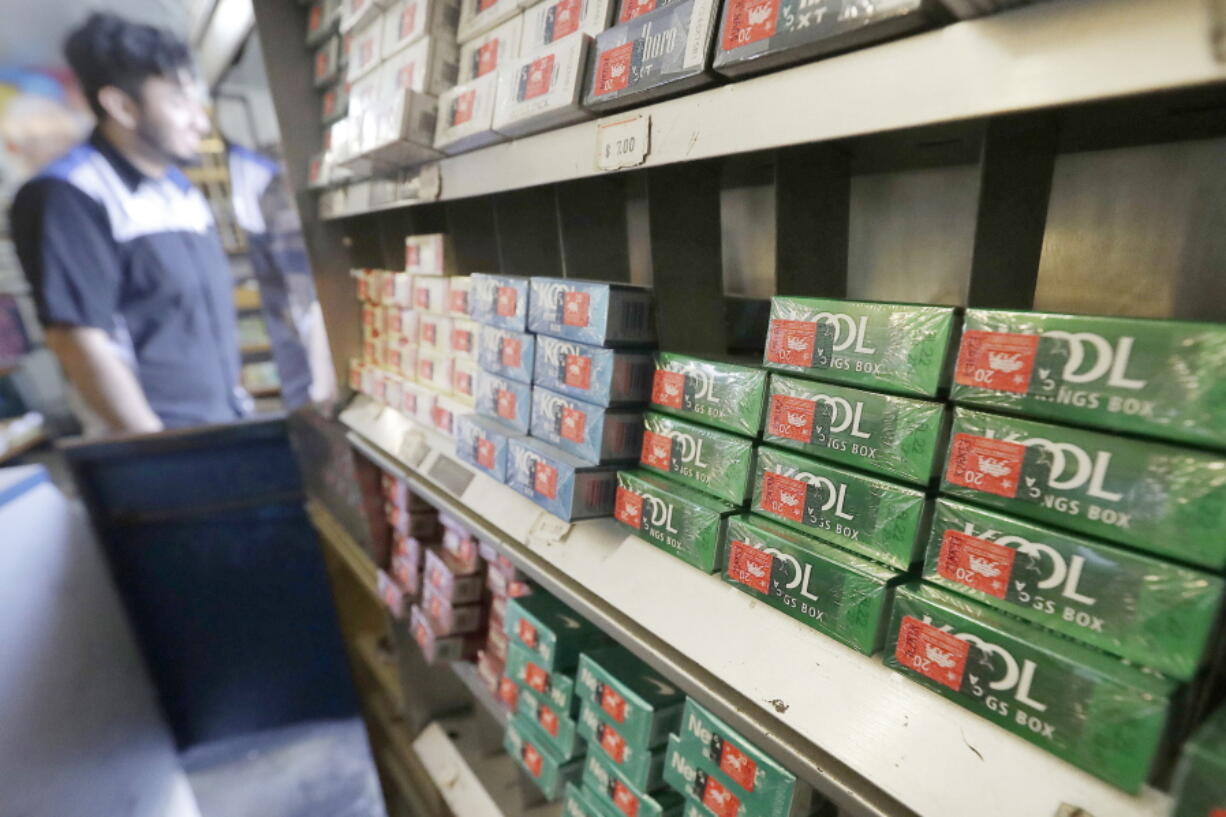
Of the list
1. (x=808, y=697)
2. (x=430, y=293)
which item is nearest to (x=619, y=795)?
(x=808, y=697)

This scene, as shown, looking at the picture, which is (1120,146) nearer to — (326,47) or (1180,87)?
(1180,87)

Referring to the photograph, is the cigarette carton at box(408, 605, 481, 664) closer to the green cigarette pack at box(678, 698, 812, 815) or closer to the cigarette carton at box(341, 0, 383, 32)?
the green cigarette pack at box(678, 698, 812, 815)

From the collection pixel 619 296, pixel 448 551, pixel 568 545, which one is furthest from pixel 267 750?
pixel 619 296

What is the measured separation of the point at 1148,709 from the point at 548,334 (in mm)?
781

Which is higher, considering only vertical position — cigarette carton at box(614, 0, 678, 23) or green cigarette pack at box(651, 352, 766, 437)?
cigarette carton at box(614, 0, 678, 23)

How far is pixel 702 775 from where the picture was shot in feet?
2.45

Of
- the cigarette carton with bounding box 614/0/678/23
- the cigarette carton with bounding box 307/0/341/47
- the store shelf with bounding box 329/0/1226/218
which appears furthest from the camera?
the cigarette carton with bounding box 307/0/341/47

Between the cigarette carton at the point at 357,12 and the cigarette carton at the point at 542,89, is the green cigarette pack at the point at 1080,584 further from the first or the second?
the cigarette carton at the point at 357,12

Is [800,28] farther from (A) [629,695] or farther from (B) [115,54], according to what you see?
(B) [115,54]

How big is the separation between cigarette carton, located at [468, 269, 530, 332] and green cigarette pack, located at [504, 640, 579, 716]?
0.63m

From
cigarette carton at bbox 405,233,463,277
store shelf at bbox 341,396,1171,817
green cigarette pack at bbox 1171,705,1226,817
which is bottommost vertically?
store shelf at bbox 341,396,1171,817

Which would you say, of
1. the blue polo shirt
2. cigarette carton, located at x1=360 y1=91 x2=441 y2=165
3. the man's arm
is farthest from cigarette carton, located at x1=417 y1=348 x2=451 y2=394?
the blue polo shirt

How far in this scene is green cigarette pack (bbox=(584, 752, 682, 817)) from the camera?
2.88 feet

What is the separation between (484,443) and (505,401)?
0.28ft
